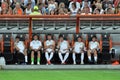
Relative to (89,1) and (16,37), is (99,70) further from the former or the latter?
(89,1)

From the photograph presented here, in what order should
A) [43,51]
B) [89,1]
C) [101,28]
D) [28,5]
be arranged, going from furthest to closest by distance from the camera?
[89,1]
[28,5]
[101,28]
[43,51]

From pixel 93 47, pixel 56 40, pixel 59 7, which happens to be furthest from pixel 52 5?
pixel 93 47

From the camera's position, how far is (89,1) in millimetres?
20141

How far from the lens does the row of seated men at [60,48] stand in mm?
15078

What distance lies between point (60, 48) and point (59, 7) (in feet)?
11.8

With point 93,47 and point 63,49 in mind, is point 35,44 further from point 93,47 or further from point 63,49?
point 93,47

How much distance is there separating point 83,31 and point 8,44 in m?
2.96

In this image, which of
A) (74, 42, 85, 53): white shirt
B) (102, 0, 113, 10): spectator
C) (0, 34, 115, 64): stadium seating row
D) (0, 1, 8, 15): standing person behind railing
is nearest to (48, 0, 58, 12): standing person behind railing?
(0, 1, 8, 15): standing person behind railing

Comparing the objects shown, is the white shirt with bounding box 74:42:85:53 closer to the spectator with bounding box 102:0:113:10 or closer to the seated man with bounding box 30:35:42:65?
the seated man with bounding box 30:35:42:65

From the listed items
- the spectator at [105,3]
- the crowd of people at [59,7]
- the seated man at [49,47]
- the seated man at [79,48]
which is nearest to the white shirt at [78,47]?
the seated man at [79,48]

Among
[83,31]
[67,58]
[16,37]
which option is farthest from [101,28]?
[16,37]

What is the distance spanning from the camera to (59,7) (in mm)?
18359
